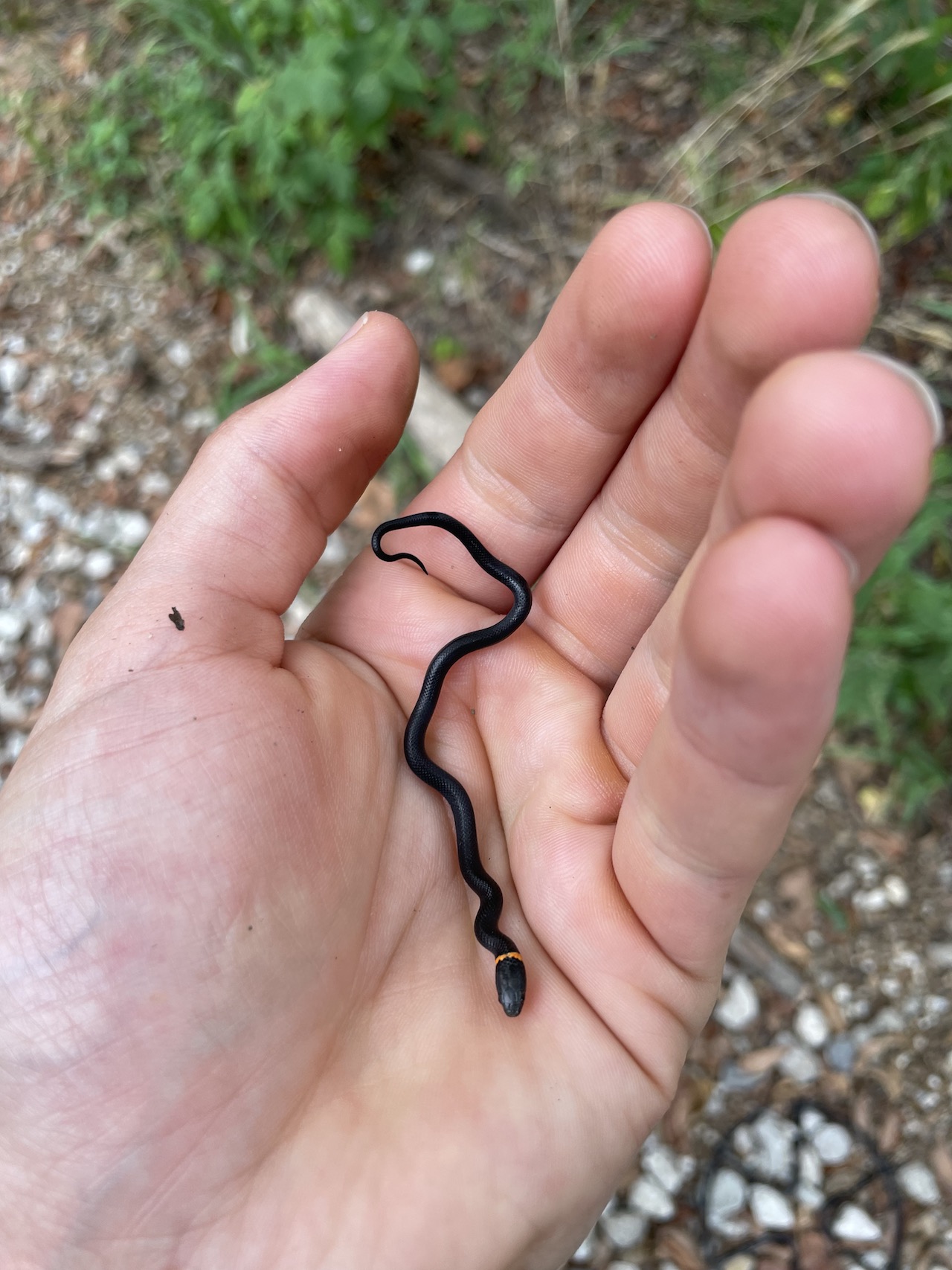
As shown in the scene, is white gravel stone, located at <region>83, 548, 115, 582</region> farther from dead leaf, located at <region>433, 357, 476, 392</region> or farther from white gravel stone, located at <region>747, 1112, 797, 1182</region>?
white gravel stone, located at <region>747, 1112, 797, 1182</region>

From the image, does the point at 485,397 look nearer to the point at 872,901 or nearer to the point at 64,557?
the point at 64,557

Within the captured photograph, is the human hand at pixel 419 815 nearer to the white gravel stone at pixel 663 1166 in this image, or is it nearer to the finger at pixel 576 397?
the finger at pixel 576 397

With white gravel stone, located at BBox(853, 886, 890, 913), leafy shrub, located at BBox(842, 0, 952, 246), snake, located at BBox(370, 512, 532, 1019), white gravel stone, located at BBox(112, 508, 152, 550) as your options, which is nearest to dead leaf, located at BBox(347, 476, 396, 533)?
white gravel stone, located at BBox(112, 508, 152, 550)

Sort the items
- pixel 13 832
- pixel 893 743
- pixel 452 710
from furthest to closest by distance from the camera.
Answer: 1. pixel 893 743
2. pixel 452 710
3. pixel 13 832

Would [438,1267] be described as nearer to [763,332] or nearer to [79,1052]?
[79,1052]

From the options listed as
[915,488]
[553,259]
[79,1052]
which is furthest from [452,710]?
[553,259]

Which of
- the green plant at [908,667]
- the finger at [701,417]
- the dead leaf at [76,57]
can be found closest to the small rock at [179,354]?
the dead leaf at [76,57]

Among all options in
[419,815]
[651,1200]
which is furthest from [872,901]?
[419,815]

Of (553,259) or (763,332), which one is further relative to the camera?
(553,259)
